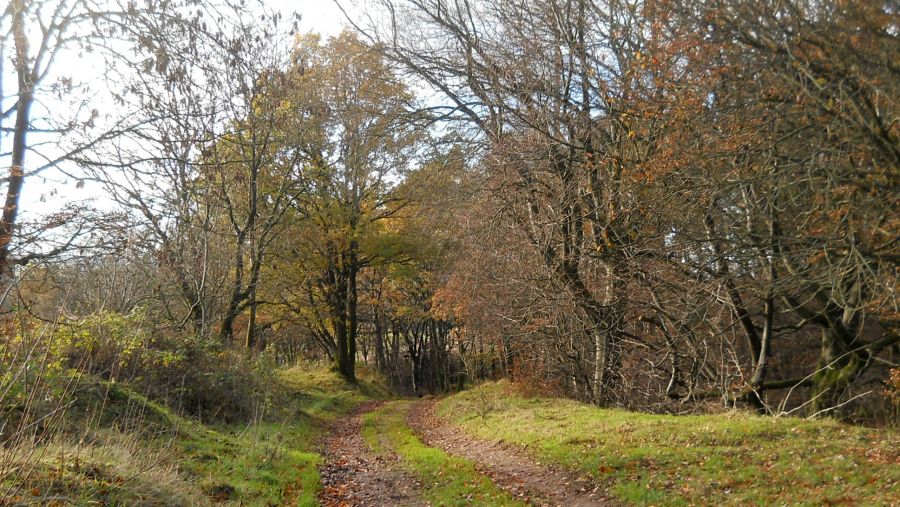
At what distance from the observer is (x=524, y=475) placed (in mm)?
9117

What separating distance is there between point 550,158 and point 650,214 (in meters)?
3.42

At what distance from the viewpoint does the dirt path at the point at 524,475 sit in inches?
304

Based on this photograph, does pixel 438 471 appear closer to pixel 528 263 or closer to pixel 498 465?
pixel 498 465

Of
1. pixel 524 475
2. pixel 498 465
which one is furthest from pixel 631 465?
pixel 498 465

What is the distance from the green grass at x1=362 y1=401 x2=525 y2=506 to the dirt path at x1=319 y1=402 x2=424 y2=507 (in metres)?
0.25

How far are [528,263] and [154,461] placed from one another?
1190cm

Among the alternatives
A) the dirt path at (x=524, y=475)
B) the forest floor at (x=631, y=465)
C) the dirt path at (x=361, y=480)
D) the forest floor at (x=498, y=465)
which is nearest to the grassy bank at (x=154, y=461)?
the forest floor at (x=498, y=465)

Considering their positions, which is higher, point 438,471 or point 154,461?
point 154,461

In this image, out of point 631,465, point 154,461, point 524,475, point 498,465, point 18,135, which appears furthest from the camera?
point 498,465

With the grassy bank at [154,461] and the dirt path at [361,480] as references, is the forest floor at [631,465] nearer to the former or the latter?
the dirt path at [361,480]

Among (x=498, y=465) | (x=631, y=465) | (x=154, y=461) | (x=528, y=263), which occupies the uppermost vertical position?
(x=528, y=263)

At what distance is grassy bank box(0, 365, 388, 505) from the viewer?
17.4 feet

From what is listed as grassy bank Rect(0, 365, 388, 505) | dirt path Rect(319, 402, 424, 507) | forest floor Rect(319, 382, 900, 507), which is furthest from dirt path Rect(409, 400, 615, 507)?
grassy bank Rect(0, 365, 388, 505)

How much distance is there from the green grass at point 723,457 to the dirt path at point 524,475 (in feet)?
0.87
